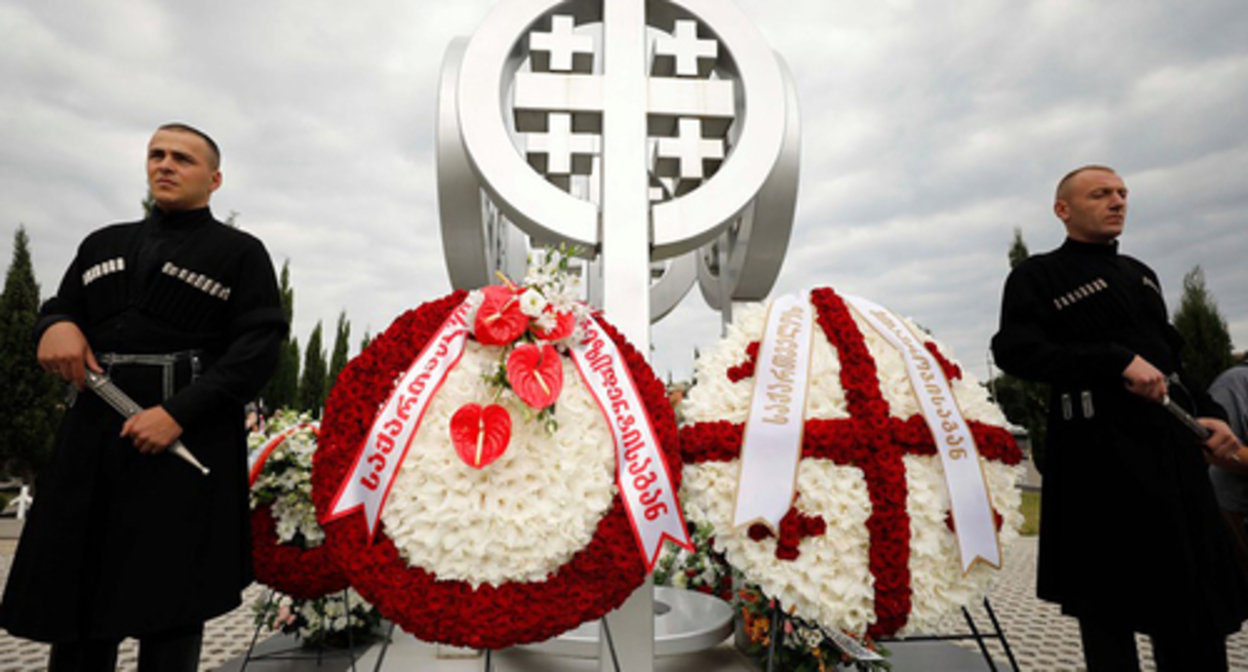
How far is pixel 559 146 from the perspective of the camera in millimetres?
2584

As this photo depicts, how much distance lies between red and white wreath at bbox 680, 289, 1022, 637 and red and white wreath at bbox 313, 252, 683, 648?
0.19 m

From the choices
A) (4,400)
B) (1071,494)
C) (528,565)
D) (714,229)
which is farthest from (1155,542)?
(4,400)

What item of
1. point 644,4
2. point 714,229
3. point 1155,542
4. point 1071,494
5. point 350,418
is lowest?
point 1155,542

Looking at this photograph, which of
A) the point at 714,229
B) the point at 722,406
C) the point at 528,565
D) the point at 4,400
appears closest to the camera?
the point at 528,565

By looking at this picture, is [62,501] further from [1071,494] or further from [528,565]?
[1071,494]

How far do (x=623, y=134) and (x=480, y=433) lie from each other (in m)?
1.48

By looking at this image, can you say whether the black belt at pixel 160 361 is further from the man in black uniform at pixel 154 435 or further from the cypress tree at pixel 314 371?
the cypress tree at pixel 314 371

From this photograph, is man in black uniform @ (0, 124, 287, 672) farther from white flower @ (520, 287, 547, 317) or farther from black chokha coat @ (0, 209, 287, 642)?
white flower @ (520, 287, 547, 317)

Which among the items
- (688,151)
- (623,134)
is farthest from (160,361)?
(688,151)

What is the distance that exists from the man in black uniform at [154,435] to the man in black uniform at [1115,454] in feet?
8.97

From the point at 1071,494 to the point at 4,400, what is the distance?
17488 mm

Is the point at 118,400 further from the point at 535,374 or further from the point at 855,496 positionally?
the point at 855,496

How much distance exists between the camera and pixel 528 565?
5.38 feet

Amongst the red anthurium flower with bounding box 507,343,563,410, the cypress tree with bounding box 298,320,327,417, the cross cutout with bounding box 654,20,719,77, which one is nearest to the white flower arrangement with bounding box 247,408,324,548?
the red anthurium flower with bounding box 507,343,563,410
